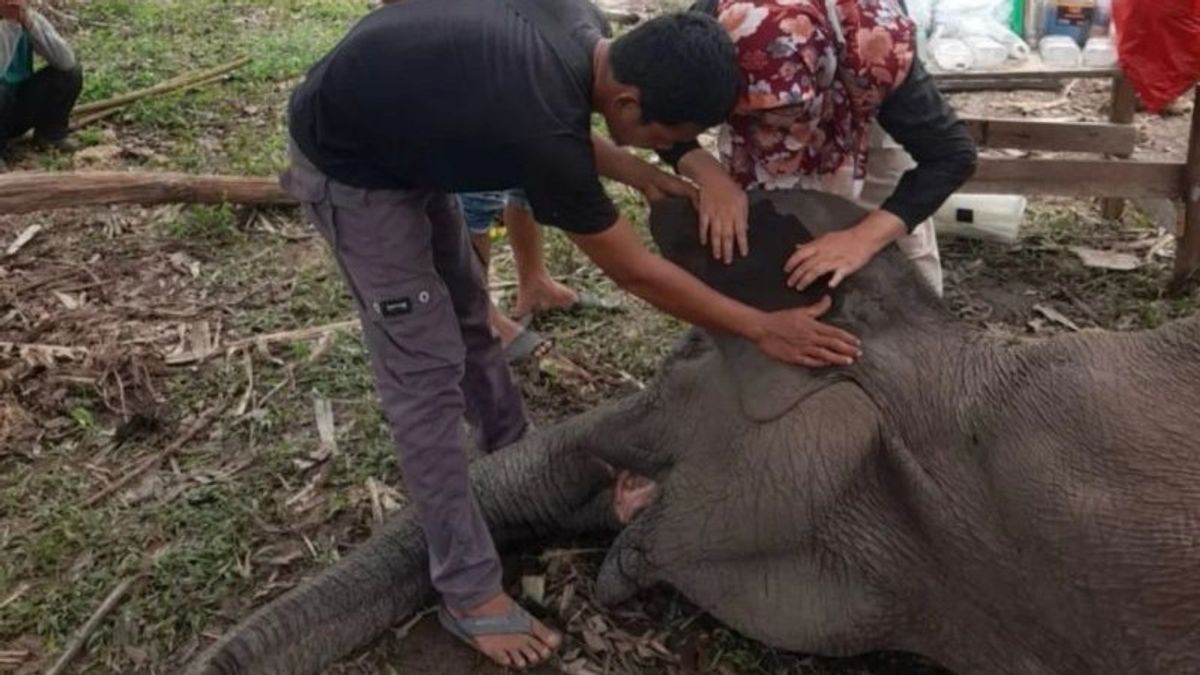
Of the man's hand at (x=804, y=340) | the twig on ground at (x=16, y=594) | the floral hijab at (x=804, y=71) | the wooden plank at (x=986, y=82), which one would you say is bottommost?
the twig on ground at (x=16, y=594)

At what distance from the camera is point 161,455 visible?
438 cm

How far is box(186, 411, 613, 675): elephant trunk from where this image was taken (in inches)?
131

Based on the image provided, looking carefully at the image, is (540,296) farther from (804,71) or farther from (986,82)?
(804,71)

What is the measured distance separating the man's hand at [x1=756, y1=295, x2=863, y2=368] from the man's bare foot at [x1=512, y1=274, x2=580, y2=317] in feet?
6.84

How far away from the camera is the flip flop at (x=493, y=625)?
3.43 meters

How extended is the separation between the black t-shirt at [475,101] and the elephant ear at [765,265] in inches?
18.5

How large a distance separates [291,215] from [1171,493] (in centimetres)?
436

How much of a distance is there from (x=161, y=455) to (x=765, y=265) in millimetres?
2247

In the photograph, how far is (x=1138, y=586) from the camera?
9.11 feet

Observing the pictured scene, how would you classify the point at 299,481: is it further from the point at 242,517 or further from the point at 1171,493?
the point at 1171,493

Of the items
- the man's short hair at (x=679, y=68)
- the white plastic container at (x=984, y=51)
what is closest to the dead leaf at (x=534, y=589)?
the man's short hair at (x=679, y=68)

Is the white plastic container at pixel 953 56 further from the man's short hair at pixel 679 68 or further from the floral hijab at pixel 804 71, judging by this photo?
the man's short hair at pixel 679 68

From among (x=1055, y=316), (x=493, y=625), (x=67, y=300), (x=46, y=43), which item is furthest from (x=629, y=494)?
(x=46, y=43)

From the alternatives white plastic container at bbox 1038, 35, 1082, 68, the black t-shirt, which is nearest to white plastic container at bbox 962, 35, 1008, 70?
white plastic container at bbox 1038, 35, 1082, 68
